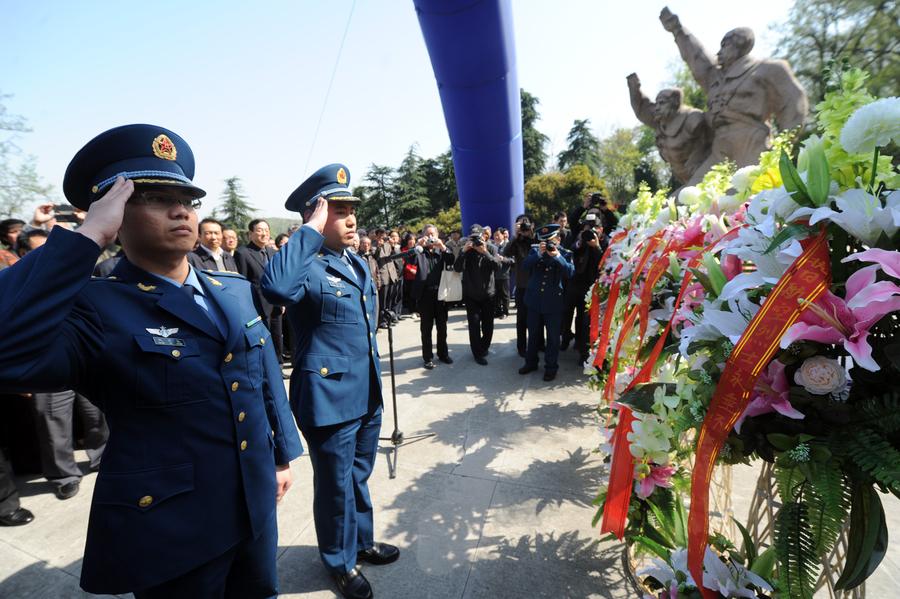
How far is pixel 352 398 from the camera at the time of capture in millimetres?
2170

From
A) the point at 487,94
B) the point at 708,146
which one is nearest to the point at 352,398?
the point at 708,146

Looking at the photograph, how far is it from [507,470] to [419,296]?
3551mm

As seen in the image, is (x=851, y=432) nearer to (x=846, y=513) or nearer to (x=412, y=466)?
(x=846, y=513)

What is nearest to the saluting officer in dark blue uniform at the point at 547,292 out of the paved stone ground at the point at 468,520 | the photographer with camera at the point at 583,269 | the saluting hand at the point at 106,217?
the photographer with camera at the point at 583,269

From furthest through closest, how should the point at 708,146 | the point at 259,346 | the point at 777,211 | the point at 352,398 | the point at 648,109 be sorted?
1. the point at 648,109
2. the point at 708,146
3. the point at 352,398
4. the point at 259,346
5. the point at 777,211

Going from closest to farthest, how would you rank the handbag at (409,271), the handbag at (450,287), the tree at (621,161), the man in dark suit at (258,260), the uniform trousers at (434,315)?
the man in dark suit at (258,260)
the handbag at (450,287)
the uniform trousers at (434,315)
the handbag at (409,271)
the tree at (621,161)

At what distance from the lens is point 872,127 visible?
0.92 meters

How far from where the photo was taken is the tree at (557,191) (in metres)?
29.6

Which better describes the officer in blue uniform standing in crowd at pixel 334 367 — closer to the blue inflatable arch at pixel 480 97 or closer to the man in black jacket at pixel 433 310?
the man in black jacket at pixel 433 310

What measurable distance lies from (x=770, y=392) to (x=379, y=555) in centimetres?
220

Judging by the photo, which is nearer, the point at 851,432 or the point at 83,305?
the point at 851,432

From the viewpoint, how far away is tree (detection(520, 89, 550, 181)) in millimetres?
38188

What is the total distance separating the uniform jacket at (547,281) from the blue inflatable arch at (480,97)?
561cm

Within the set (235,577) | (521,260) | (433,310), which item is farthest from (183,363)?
(521,260)
